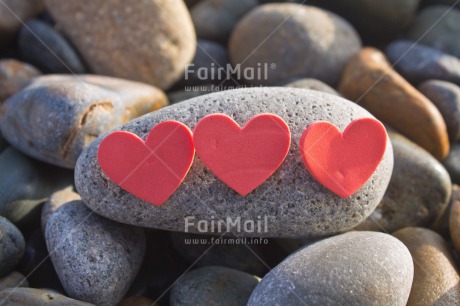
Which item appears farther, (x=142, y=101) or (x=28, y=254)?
(x=142, y=101)

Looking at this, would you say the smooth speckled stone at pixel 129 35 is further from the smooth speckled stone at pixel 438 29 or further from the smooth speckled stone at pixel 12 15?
the smooth speckled stone at pixel 438 29

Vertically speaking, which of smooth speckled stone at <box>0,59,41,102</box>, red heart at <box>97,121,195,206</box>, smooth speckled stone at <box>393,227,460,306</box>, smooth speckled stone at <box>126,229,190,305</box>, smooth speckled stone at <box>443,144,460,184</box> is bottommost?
smooth speckled stone at <box>443,144,460,184</box>

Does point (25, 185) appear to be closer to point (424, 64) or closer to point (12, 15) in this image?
point (12, 15)

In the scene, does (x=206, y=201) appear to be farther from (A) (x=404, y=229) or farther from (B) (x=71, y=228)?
(A) (x=404, y=229)

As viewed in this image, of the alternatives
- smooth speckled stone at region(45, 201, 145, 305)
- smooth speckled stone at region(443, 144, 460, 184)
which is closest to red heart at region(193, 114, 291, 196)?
smooth speckled stone at region(45, 201, 145, 305)

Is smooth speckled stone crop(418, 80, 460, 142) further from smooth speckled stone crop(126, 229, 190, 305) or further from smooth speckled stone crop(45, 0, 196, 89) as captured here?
smooth speckled stone crop(126, 229, 190, 305)

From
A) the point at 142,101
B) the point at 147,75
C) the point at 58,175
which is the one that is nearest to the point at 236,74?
the point at 147,75
